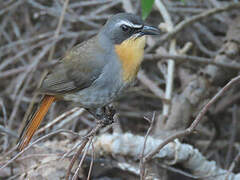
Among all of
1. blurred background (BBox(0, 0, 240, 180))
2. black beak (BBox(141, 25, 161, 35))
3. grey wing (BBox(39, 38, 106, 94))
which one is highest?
black beak (BBox(141, 25, 161, 35))

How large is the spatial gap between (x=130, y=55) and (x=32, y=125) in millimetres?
978

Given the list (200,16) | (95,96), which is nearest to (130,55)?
(95,96)

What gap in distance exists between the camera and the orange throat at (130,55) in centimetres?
314

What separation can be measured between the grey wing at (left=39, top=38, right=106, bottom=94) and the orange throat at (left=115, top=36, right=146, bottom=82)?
6.1 inches

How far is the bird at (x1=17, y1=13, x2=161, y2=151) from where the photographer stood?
123 inches

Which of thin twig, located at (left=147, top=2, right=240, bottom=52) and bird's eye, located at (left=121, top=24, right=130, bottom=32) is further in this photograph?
thin twig, located at (left=147, top=2, right=240, bottom=52)

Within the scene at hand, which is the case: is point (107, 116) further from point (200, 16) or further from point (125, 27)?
point (200, 16)

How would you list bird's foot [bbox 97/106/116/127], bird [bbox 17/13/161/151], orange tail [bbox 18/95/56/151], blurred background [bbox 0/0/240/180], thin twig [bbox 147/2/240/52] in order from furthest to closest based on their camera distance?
1. thin twig [bbox 147/2/240/52]
2. blurred background [bbox 0/0/240/180]
3. orange tail [bbox 18/95/56/151]
4. bird [bbox 17/13/161/151]
5. bird's foot [bbox 97/106/116/127]

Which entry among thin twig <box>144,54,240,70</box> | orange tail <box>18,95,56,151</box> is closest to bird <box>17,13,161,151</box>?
orange tail <box>18,95,56,151</box>

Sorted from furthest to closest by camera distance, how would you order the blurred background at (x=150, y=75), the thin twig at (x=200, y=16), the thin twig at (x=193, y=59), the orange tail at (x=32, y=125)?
the thin twig at (x=200, y=16)
the thin twig at (x=193, y=59)
the blurred background at (x=150, y=75)
the orange tail at (x=32, y=125)

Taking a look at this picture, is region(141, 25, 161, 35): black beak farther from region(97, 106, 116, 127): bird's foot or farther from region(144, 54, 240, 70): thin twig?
region(144, 54, 240, 70): thin twig

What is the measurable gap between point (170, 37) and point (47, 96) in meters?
1.78

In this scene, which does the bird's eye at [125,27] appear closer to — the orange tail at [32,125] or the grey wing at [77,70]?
the grey wing at [77,70]

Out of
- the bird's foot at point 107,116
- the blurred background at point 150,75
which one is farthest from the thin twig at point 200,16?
the bird's foot at point 107,116
